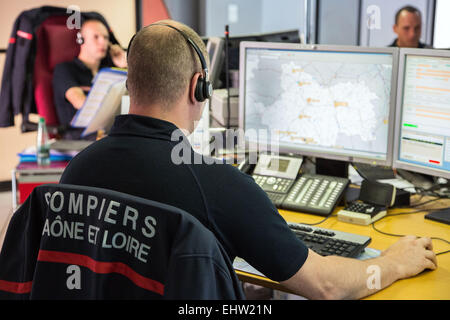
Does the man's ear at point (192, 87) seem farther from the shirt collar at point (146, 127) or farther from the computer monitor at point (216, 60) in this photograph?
the computer monitor at point (216, 60)

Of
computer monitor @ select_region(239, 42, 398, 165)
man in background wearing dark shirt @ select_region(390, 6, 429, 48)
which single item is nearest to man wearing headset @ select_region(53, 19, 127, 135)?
computer monitor @ select_region(239, 42, 398, 165)

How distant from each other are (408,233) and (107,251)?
3.31ft

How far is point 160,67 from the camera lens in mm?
1174

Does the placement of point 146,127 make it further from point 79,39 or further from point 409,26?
point 409,26

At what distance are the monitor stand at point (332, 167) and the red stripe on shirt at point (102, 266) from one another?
1208 millimetres

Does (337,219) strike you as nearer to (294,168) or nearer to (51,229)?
(294,168)

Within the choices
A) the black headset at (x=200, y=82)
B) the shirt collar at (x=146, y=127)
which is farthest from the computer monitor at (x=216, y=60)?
the shirt collar at (x=146, y=127)

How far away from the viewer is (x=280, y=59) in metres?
1.98

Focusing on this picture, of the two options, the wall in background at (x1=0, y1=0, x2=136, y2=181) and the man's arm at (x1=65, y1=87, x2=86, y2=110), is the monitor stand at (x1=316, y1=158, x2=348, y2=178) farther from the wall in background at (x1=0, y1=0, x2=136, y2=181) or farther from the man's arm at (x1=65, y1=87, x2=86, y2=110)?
the wall in background at (x1=0, y1=0, x2=136, y2=181)

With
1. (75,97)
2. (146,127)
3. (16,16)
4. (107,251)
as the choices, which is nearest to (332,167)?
(146,127)

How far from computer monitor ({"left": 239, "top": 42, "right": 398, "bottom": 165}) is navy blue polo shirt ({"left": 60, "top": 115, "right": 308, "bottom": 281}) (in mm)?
823

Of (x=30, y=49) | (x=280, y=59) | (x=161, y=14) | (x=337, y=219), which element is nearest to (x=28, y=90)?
(x=30, y=49)

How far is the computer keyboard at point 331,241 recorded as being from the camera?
1.46 metres
